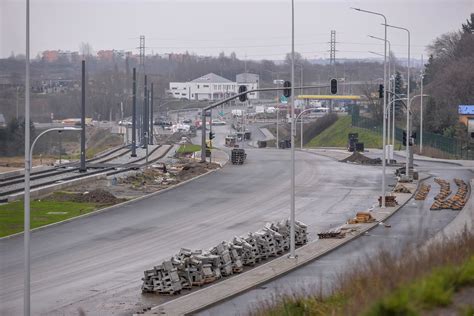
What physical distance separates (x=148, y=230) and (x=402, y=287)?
970 inches

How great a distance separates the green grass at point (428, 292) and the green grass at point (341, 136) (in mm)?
84358

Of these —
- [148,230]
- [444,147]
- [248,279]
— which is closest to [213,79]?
[444,147]

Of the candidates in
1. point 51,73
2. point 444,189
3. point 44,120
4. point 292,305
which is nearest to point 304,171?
point 444,189

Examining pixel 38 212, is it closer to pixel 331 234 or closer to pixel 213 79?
pixel 331 234

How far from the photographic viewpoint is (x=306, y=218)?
3916 centimetres

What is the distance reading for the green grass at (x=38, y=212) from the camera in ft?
113

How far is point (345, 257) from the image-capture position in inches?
1064

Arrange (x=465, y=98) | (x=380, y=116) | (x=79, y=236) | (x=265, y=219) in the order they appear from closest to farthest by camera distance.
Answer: (x=79, y=236)
(x=265, y=219)
(x=465, y=98)
(x=380, y=116)

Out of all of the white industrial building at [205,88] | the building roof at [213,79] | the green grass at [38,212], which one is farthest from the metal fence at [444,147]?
the building roof at [213,79]

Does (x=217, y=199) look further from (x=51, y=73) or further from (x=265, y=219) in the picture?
(x=51, y=73)

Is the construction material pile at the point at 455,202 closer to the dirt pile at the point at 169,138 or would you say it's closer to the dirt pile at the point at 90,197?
the dirt pile at the point at 90,197

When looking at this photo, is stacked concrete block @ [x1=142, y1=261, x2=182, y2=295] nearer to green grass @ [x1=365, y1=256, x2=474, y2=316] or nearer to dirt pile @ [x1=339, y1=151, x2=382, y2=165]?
green grass @ [x1=365, y1=256, x2=474, y2=316]

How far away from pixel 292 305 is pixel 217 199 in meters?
32.7

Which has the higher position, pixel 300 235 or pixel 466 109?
pixel 466 109
